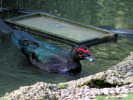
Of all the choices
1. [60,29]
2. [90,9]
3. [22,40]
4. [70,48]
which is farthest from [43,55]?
[90,9]

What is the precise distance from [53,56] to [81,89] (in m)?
3.91

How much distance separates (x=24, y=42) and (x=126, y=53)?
11.0 feet

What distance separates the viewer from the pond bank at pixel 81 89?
5.03 m

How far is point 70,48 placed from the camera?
10984 millimetres

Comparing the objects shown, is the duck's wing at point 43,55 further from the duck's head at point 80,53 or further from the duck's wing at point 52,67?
the duck's head at point 80,53

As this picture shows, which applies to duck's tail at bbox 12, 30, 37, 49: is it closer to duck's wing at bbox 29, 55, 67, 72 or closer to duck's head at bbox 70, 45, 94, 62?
duck's wing at bbox 29, 55, 67, 72

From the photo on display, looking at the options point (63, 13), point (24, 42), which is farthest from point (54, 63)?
point (63, 13)

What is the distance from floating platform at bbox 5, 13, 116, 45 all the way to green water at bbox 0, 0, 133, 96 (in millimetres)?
294

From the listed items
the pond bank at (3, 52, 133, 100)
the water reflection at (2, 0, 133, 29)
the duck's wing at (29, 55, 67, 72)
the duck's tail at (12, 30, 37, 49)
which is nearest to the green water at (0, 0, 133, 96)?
the water reflection at (2, 0, 133, 29)

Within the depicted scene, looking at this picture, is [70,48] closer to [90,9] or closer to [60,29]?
[60,29]

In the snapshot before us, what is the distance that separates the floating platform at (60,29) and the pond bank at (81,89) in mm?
5268

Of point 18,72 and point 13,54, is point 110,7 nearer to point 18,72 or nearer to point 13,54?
point 13,54

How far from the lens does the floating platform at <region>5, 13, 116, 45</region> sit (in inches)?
456

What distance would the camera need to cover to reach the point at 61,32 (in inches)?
485
